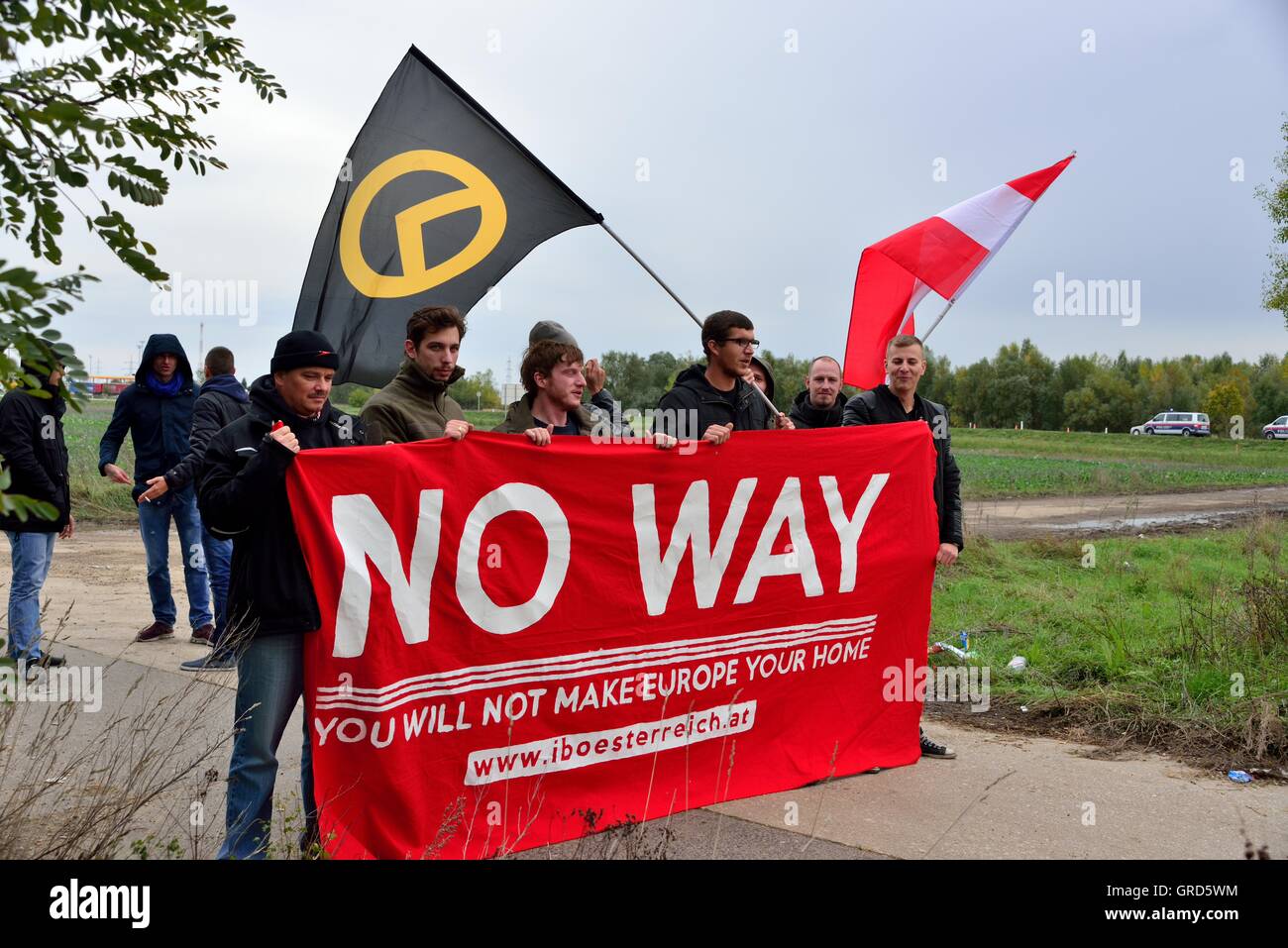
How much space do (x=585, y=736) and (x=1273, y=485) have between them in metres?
32.3

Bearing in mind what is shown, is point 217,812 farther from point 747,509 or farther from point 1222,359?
point 1222,359

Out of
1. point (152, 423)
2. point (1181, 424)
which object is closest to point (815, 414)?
point (152, 423)

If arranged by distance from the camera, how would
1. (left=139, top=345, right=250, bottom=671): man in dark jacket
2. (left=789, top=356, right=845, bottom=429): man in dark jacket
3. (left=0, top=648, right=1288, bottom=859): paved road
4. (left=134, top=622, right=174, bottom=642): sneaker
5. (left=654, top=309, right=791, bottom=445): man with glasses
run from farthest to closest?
(left=134, top=622, right=174, bottom=642): sneaker < (left=139, top=345, right=250, bottom=671): man in dark jacket < (left=789, top=356, right=845, bottom=429): man in dark jacket < (left=654, top=309, right=791, bottom=445): man with glasses < (left=0, top=648, right=1288, bottom=859): paved road

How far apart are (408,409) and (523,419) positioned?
0.58m

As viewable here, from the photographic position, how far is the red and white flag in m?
7.53

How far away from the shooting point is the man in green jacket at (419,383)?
4.61 metres

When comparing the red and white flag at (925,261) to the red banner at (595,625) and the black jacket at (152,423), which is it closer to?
the red banner at (595,625)

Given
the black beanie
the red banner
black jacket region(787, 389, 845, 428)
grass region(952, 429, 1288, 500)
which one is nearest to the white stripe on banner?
the red banner

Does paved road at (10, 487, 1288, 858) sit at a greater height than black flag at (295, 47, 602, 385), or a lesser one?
lesser

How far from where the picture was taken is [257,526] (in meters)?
3.89

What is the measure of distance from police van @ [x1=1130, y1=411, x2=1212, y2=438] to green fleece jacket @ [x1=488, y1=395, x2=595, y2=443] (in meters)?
69.4

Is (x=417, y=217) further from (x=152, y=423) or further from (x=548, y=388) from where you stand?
(x=152, y=423)

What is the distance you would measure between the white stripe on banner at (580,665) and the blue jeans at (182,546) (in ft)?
14.2

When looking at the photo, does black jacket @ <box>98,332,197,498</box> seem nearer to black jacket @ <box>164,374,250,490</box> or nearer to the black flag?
black jacket @ <box>164,374,250,490</box>
